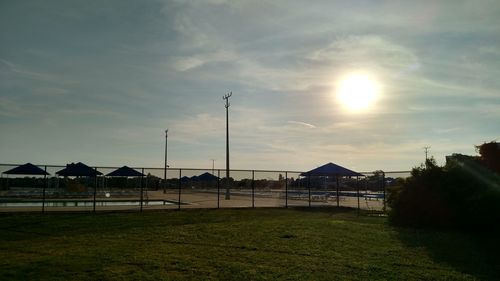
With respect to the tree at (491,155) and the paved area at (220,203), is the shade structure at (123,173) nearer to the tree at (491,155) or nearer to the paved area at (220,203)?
the paved area at (220,203)

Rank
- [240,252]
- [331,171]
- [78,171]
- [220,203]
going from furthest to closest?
[220,203] → [331,171] → [78,171] → [240,252]

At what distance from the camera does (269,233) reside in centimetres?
1216

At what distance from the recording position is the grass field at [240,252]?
7281mm

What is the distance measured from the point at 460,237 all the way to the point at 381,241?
2.87 meters

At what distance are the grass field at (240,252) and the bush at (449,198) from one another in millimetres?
1015

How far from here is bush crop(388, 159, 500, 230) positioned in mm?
12914

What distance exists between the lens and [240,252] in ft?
30.5

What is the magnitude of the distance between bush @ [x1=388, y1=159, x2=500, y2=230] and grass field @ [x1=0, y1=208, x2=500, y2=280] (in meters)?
1.01

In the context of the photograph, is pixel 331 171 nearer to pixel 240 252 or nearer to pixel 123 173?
pixel 123 173

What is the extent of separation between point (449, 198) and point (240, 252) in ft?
29.0

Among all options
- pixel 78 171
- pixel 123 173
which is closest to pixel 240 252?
pixel 123 173

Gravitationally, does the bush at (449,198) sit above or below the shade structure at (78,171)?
below

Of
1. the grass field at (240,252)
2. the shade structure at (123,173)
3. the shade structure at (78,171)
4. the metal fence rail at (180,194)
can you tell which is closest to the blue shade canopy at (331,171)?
the metal fence rail at (180,194)

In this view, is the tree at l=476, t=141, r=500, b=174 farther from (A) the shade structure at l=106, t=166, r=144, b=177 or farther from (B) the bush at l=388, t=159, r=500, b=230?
(A) the shade structure at l=106, t=166, r=144, b=177
